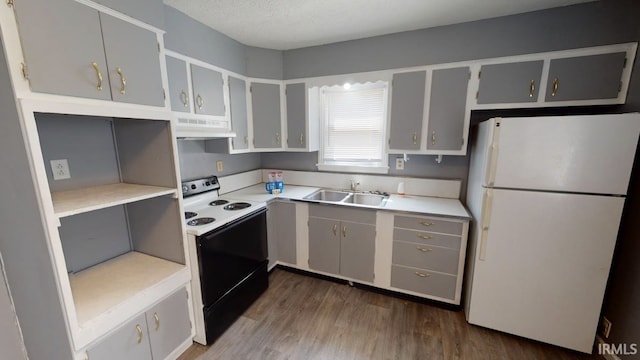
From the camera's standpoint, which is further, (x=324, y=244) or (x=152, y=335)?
(x=324, y=244)

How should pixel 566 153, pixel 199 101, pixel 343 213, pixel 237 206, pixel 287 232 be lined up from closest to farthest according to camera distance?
pixel 566 153 < pixel 199 101 < pixel 237 206 < pixel 343 213 < pixel 287 232

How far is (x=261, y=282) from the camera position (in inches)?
90.7

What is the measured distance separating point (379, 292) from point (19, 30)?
2.79 metres

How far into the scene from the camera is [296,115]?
2.71 metres

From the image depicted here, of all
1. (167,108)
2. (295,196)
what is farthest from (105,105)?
(295,196)

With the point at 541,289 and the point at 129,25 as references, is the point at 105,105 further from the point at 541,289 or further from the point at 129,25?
the point at 541,289

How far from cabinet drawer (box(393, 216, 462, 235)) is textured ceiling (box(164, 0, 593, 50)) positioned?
1.68m

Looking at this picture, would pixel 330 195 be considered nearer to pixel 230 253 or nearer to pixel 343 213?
pixel 343 213

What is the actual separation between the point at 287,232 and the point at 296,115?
1300mm

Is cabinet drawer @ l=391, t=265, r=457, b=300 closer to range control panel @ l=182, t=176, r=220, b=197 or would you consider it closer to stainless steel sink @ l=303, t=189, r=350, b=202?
stainless steel sink @ l=303, t=189, r=350, b=202

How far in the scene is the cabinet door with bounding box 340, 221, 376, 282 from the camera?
227 centimetres

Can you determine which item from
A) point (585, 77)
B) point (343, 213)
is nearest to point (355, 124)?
point (343, 213)

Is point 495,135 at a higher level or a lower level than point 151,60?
lower

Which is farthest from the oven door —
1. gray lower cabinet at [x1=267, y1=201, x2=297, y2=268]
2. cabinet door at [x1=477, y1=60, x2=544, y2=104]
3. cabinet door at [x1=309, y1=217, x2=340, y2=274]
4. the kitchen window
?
cabinet door at [x1=477, y1=60, x2=544, y2=104]
